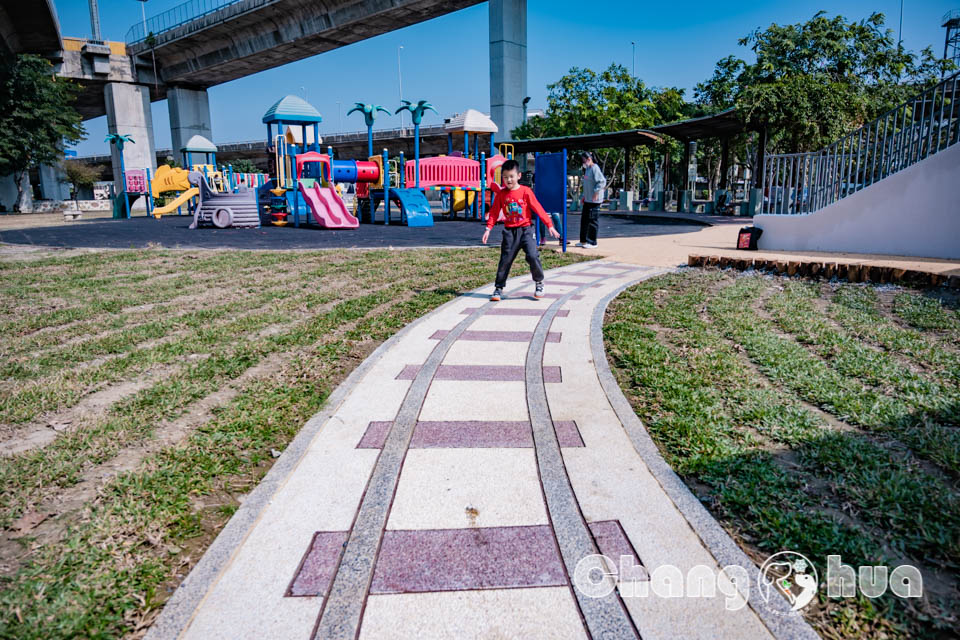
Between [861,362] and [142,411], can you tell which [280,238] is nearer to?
[142,411]

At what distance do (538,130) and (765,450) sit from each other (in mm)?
40856

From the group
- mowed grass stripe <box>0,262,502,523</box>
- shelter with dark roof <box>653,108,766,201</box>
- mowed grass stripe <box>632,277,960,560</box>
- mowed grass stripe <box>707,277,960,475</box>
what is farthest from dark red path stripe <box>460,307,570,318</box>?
shelter with dark roof <box>653,108,766,201</box>

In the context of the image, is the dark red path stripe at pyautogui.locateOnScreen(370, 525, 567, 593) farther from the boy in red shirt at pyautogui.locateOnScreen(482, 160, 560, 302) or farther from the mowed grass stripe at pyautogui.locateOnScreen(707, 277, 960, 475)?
the boy in red shirt at pyautogui.locateOnScreen(482, 160, 560, 302)

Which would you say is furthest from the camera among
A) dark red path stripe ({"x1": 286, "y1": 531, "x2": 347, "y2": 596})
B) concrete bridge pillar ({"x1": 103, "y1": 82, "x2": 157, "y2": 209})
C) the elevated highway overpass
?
concrete bridge pillar ({"x1": 103, "y1": 82, "x2": 157, "y2": 209})

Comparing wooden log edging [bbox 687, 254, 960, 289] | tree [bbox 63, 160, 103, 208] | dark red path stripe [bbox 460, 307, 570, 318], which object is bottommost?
dark red path stripe [bbox 460, 307, 570, 318]

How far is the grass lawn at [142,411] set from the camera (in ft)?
7.11

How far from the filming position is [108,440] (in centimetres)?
325

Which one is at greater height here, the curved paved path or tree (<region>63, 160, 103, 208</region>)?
tree (<region>63, 160, 103, 208</region>)

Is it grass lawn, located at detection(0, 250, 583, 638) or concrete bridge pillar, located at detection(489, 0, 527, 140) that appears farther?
concrete bridge pillar, located at detection(489, 0, 527, 140)

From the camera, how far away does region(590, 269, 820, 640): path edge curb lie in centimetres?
188

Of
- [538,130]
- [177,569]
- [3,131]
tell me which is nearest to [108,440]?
[177,569]

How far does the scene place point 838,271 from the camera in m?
8.13

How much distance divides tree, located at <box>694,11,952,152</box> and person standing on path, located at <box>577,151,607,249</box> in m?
12.6

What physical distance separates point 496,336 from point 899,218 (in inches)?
333
